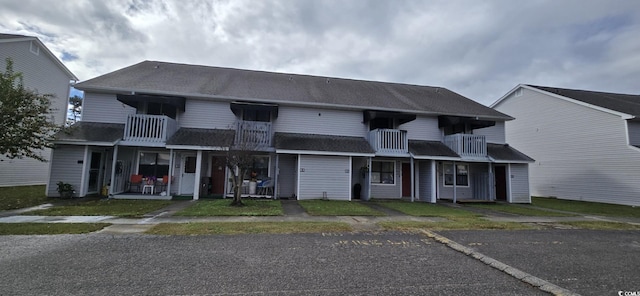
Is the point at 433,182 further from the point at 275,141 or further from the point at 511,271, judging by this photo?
the point at 511,271

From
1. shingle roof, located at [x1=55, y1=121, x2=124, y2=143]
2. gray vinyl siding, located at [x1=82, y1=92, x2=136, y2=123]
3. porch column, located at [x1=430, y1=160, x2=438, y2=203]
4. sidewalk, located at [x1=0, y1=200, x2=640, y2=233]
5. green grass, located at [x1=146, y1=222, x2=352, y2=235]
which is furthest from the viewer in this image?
porch column, located at [x1=430, y1=160, x2=438, y2=203]

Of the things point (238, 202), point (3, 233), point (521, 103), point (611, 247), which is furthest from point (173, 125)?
point (521, 103)

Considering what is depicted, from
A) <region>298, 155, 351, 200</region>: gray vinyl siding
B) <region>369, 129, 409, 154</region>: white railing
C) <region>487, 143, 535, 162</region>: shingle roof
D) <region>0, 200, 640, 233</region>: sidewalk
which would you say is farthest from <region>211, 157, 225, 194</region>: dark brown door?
<region>487, 143, 535, 162</region>: shingle roof

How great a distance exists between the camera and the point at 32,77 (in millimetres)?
17609

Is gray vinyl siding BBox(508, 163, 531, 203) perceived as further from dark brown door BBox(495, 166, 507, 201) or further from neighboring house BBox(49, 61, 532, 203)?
dark brown door BBox(495, 166, 507, 201)

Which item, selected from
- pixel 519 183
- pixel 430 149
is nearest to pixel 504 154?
pixel 519 183

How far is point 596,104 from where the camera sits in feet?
57.1

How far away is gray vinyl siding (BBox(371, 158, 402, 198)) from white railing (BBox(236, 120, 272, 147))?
6.45 m

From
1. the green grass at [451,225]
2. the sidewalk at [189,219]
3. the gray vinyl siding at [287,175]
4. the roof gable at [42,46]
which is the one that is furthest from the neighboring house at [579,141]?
the roof gable at [42,46]

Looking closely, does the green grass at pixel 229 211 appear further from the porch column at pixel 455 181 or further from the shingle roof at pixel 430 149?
the porch column at pixel 455 181

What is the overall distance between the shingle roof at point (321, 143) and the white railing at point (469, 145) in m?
5.36

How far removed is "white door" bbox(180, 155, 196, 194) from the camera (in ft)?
46.5

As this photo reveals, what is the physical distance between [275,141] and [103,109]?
29.3 ft

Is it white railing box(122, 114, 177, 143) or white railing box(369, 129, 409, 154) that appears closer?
white railing box(122, 114, 177, 143)
